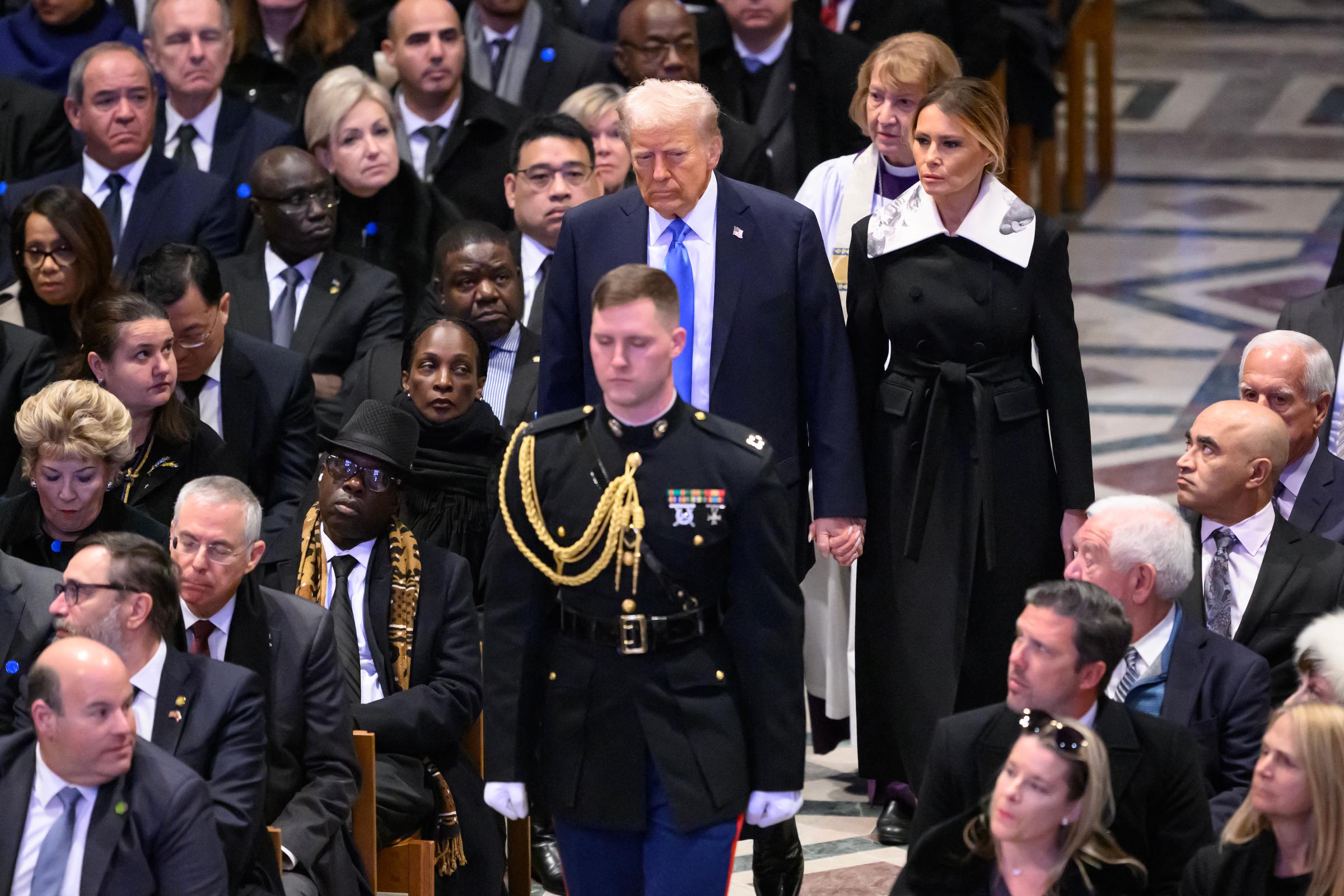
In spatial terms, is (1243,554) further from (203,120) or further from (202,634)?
(203,120)

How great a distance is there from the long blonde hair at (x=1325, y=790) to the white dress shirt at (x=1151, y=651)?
674 mm

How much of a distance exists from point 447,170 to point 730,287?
244 cm

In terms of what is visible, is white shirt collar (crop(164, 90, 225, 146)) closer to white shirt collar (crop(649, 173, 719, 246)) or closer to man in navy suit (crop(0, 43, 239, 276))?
man in navy suit (crop(0, 43, 239, 276))

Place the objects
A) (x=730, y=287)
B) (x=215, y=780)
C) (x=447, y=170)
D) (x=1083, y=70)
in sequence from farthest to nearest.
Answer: (x=1083, y=70), (x=447, y=170), (x=730, y=287), (x=215, y=780)

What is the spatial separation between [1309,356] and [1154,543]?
41.0 inches

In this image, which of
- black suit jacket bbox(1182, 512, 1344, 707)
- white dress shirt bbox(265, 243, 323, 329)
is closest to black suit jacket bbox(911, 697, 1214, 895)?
black suit jacket bbox(1182, 512, 1344, 707)

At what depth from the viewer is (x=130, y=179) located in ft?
19.9

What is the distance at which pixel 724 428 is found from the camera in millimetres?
3533

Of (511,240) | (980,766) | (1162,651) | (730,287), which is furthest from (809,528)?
(511,240)

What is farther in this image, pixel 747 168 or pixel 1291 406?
pixel 747 168

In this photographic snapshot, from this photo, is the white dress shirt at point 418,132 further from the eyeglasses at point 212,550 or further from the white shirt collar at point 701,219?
the eyeglasses at point 212,550

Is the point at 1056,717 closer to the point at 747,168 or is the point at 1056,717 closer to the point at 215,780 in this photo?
the point at 215,780

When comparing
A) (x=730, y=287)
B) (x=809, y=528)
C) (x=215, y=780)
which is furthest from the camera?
(x=809, y=528)

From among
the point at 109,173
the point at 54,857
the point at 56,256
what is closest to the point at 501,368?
the point at 56,256
